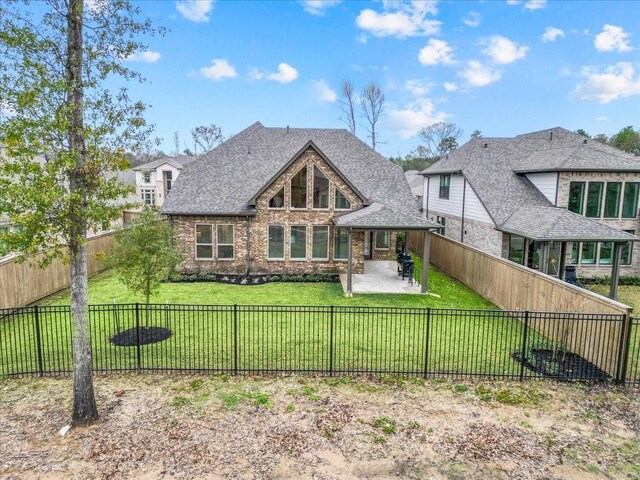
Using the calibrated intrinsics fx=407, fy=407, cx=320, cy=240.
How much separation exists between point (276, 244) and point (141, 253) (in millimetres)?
8448

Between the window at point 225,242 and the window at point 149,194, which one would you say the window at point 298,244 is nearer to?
the window at point 225,242

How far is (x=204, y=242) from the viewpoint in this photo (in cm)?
1872

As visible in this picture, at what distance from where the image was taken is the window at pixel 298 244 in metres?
18.5

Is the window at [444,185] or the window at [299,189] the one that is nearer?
the window at [299,189]

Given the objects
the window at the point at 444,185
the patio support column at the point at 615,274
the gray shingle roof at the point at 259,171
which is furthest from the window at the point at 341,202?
the patio support column at the point at 615,274

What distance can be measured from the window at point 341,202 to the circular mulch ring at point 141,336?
9.59m

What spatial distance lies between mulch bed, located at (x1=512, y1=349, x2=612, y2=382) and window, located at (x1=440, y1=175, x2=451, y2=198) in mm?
14454

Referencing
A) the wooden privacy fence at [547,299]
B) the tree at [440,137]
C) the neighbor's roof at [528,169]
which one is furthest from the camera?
the tree at [440,137]

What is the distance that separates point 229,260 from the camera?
18.7 meters

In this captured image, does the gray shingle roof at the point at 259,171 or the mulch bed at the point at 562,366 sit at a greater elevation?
the gray shingle roof at the point at 259,171

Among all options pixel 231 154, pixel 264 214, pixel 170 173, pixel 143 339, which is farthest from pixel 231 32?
pixel 170 173

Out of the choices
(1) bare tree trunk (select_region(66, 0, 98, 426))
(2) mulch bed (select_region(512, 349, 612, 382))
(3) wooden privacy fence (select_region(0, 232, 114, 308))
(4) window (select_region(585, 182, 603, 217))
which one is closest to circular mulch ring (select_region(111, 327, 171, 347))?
(3) wooden privacy fence (select_region(0, 232, 114, 308))

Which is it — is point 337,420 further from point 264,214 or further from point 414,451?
point 264,214

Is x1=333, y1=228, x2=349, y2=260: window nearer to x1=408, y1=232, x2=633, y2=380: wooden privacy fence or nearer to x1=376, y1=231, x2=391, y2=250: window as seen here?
x1=376, y1=231, x2=391, y2=250: window
